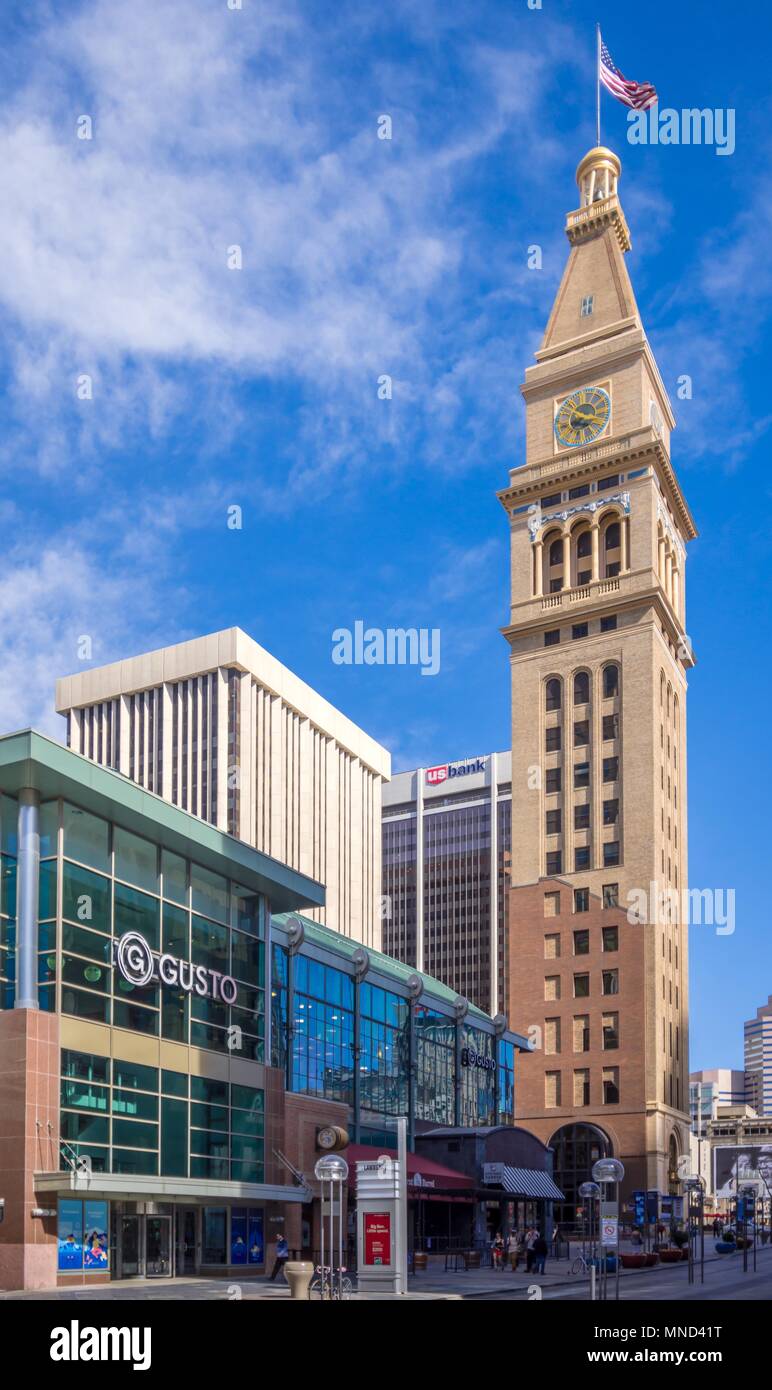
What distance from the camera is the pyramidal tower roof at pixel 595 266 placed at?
121875 mm

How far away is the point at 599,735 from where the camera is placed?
4313 inches

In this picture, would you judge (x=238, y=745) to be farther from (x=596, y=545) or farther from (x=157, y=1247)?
(x=157, y=1247)

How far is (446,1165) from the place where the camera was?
67.4 meters

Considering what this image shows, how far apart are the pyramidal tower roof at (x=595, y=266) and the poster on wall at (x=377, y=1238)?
9398 centimetres

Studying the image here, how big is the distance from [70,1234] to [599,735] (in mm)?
73305

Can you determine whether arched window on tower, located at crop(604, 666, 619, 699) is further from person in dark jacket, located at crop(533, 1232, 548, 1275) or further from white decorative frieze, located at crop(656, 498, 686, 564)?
person in dark jacket, located at crop(533, 1232, 548, 1275)

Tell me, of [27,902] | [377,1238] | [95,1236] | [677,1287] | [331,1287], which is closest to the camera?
[331,1287]

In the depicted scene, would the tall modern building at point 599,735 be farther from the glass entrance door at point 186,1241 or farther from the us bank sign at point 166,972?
the glass entrance door at point 186,1241

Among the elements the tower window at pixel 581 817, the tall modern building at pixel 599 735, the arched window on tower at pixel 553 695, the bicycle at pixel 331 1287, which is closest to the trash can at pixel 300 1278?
the bicycle at pixel 331 1287

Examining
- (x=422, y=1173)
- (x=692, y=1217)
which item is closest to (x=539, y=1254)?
(x=422, y=1173)

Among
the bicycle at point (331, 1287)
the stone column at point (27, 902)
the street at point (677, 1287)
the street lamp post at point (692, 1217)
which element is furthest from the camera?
the street lamp post at point (692, 1217)

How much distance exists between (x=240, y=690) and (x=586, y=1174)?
2619 inches

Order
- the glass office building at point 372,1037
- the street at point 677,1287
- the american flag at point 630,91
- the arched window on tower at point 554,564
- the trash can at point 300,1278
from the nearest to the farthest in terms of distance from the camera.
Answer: the trash can at point 300,1278
the street at point 677,1287
the glass office building at point 372,1037
the american flag at point 630,91
the arched window on tower at point 554,564

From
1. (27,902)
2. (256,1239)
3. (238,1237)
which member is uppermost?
(27,902)
